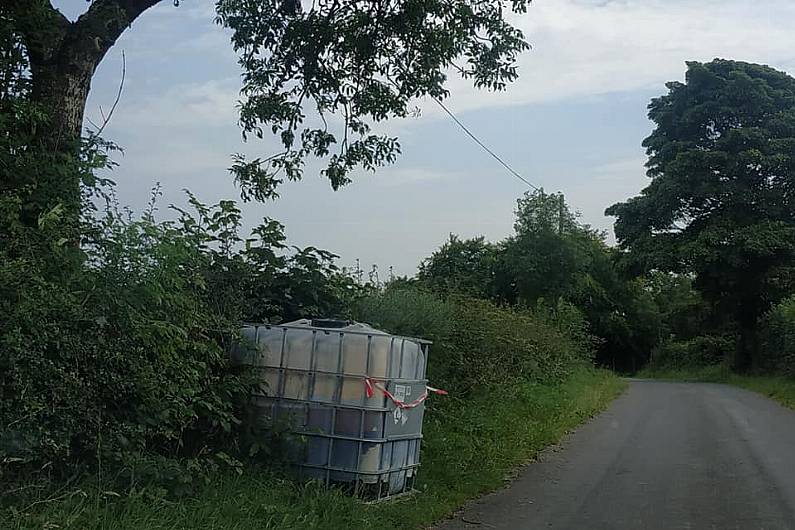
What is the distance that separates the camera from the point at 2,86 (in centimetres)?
742

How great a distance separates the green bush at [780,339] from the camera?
2853 cm

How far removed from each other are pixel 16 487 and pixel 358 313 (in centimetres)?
562

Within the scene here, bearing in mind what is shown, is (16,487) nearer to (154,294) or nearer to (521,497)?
(154,294)

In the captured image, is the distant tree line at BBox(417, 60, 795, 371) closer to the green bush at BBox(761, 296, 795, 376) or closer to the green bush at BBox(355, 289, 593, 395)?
the green bush at BBox(761, 296, 795, 376)

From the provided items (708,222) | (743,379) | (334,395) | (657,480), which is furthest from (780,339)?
(334,395)

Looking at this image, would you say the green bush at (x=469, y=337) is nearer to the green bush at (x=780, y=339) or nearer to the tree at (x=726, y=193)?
the green bush at (x=780, y=339)

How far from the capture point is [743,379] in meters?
32.1

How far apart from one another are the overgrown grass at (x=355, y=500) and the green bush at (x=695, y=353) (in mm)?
29771

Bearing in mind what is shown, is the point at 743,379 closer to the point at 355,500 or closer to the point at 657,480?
the point at 657,480

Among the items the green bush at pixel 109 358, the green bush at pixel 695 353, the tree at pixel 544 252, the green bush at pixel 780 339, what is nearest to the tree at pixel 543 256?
the tree at pixel 544 252

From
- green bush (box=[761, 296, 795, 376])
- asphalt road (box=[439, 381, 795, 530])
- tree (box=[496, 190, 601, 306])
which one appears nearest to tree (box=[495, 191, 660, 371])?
tree (box=[496, 190, 601, 306])

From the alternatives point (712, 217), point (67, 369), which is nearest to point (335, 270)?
point (67, 369)

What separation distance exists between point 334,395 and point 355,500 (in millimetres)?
893

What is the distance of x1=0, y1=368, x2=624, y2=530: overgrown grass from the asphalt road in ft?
1.11
